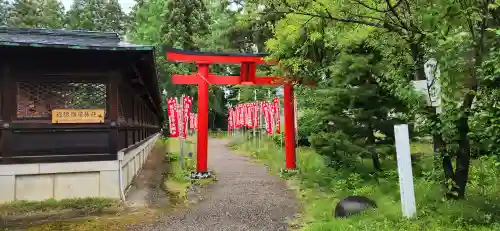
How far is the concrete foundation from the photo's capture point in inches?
320

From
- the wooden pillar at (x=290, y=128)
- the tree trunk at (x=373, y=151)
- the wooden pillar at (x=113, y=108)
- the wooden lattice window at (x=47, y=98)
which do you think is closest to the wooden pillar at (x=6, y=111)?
the wooden lattice window at (x=47, y=98)

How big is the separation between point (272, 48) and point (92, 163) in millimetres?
7037

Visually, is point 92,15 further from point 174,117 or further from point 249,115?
point 174,117

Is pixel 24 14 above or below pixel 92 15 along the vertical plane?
below

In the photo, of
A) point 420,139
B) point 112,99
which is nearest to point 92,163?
point 112,99

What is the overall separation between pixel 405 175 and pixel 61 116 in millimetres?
6815

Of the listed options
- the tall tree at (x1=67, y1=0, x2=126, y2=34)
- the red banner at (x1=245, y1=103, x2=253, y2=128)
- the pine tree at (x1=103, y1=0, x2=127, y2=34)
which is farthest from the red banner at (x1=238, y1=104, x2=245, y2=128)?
the pine tree at (x1=103, y1=0, x2=127, y2=34)

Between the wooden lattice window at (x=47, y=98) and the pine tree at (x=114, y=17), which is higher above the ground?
the pine tree at (x=114, y=17)

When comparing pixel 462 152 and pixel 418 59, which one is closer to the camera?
pixel 462 152

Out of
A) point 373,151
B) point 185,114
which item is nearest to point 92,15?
point 185,114

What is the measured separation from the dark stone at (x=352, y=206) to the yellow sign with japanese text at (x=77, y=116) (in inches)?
211

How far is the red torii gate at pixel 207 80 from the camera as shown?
13711 mm

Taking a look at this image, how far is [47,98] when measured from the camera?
8414 mm

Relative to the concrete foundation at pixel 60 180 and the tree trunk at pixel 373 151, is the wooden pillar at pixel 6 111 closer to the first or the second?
the concrete foundation at pixel 60 180
